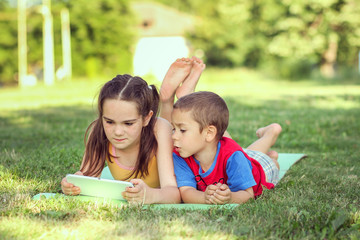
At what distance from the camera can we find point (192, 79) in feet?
13.5

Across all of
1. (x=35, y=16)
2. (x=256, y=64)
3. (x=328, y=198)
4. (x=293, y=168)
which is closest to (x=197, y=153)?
(x=328, y=198)

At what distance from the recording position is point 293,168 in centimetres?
439

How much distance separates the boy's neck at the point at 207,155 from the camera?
3221 mm

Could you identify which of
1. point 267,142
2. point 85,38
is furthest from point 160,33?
point 267,142

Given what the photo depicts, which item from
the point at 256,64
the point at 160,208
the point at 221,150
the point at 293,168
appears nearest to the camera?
the point at 160,208

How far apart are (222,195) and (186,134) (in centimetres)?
49

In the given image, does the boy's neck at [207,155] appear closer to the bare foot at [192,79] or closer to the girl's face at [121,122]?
the girl's face at [121,122]

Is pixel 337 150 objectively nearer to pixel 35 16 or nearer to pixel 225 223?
pixel 225 223

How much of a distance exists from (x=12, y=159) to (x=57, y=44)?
37.1 meters

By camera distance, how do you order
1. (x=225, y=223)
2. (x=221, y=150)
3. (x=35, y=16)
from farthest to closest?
(x=35, y=16) → (x=221, y=150) → (x=225, y=223)

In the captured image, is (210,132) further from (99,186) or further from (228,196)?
(99,186)

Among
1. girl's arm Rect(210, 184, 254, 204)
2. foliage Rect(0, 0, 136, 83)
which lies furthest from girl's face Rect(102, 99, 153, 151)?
foliage Rect(0, 0, 136, 83)

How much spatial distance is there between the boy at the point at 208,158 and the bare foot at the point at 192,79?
0.93 meters

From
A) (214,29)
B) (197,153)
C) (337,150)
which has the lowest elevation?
(337,150)
